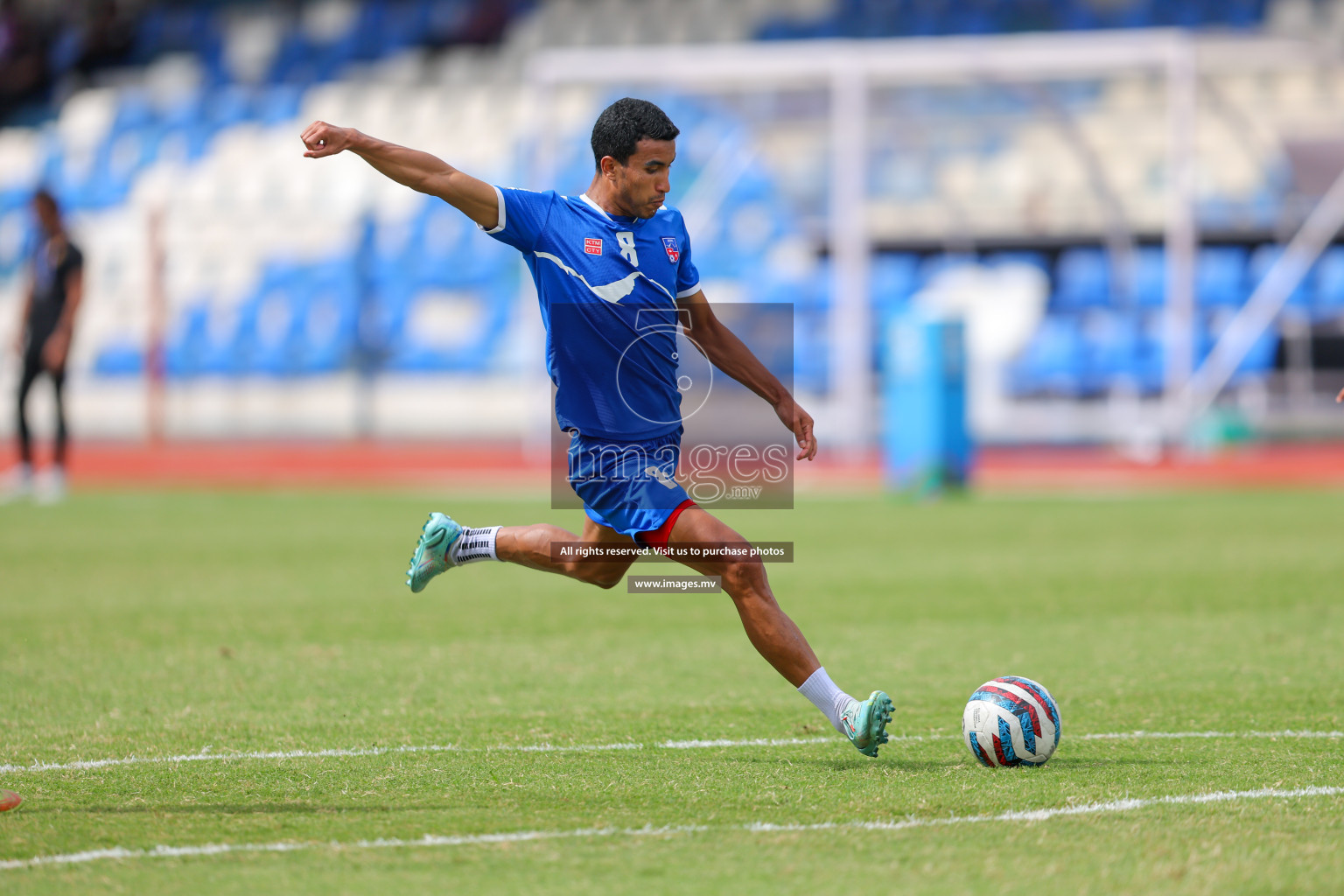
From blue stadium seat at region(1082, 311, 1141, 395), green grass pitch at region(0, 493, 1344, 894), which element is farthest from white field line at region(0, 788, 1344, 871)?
blue stadium seat at region(1082, 311, 1141, 395)

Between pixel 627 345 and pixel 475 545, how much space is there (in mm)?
1080

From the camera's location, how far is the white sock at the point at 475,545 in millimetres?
6074

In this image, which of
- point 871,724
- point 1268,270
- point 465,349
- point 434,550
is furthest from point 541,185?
point 871,724

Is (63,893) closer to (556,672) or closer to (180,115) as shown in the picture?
(556,672)

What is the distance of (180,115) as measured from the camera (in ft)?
105

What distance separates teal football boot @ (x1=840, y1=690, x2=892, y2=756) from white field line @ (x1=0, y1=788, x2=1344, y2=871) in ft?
2.17

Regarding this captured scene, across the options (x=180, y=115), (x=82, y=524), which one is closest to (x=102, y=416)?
(x=180, y=115)

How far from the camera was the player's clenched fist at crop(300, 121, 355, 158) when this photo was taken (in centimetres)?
504

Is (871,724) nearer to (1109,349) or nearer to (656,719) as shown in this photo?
(656,719)

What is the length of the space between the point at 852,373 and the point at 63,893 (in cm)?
1727

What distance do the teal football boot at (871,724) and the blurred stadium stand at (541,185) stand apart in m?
17.3

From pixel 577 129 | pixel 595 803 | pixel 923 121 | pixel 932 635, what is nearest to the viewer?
pixel 595 803

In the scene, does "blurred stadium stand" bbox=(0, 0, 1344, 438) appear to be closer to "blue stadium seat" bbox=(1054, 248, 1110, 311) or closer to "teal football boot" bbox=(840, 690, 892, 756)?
"blue stadium seat" bbox=(1054, 248, 1110, 311)

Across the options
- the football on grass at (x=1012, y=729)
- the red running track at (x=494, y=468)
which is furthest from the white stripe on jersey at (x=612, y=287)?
the red running track at (x=494, y=468)
